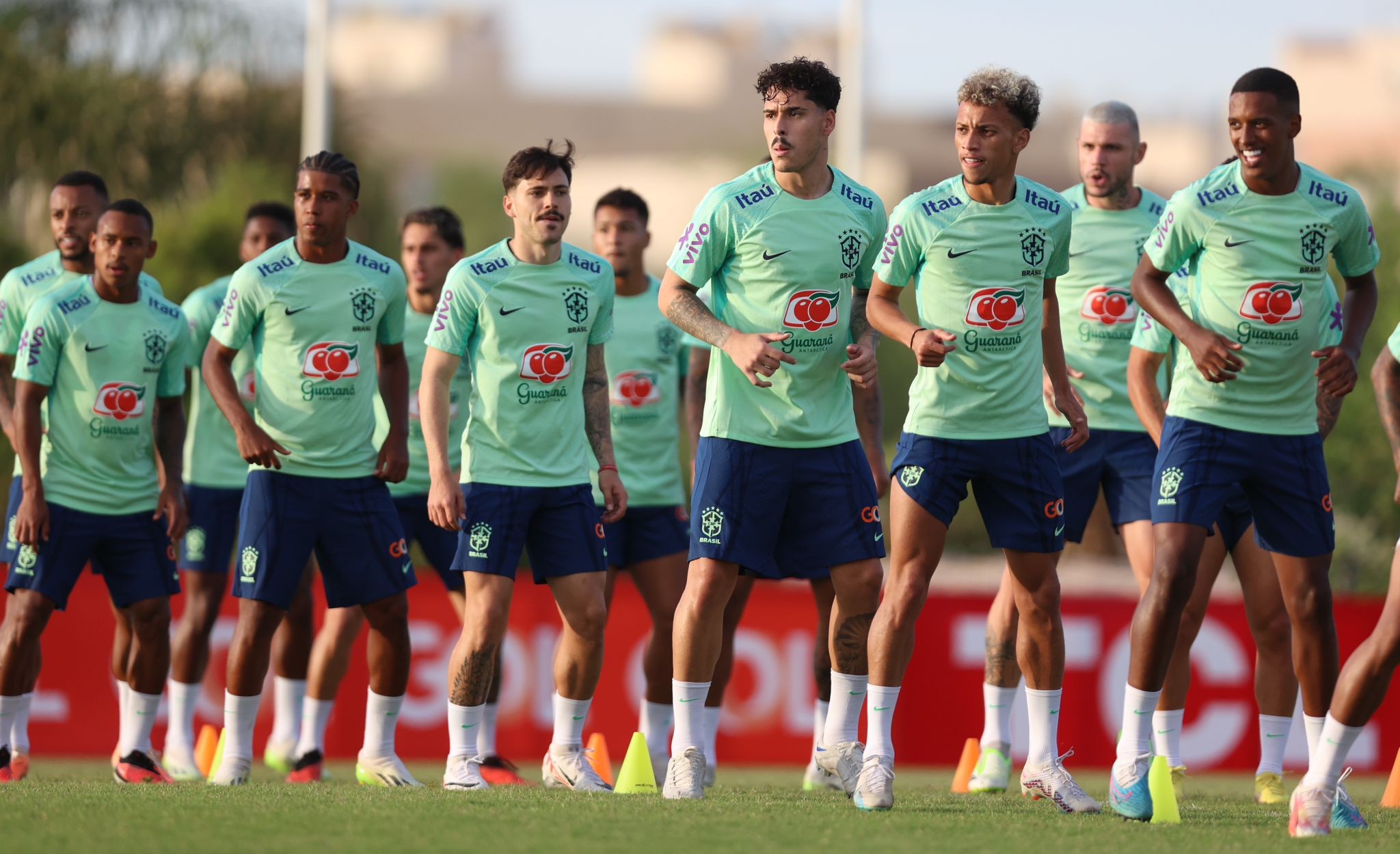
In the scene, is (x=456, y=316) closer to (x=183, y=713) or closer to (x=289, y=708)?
(x=289, y=708)

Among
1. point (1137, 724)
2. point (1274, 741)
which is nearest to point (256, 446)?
point (1137, 724)

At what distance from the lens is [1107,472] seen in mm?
9461

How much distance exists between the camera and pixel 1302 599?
7523mm

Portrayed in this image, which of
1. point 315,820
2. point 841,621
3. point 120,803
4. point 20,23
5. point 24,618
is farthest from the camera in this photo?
point 20,23

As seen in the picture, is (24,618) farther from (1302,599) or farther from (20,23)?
(20,23)

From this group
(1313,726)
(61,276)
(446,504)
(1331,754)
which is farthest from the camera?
(61,276)

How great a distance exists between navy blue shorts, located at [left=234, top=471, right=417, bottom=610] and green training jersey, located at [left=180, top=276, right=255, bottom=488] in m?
1.89

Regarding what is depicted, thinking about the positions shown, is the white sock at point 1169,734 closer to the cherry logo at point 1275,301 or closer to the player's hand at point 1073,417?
the player's hand at point 1073,417

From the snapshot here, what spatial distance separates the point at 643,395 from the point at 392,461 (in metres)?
1.75

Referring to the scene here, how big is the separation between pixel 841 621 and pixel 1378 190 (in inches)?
1258

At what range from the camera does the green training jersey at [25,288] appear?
9742mm

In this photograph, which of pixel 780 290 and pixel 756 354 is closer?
pixel 756 354

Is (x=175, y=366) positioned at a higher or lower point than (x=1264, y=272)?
lower

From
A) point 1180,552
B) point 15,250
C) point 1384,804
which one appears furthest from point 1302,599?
point 15,250
